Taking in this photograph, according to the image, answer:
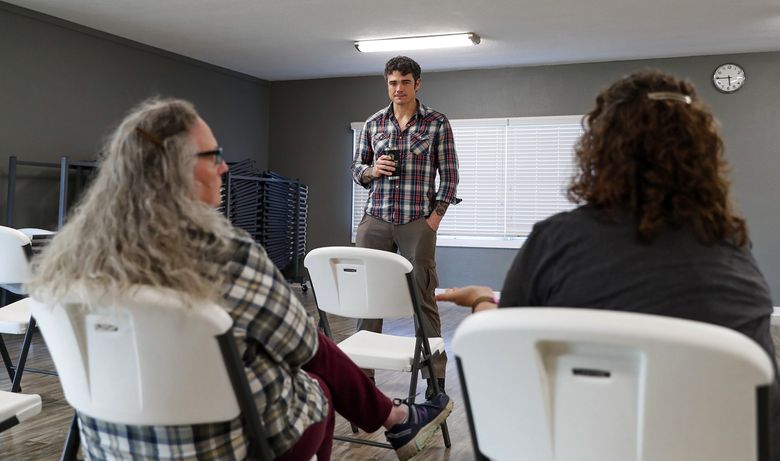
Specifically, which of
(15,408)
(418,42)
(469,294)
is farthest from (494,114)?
(15,408)

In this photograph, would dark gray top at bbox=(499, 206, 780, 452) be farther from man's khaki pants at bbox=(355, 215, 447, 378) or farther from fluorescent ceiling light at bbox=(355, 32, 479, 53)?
fluorescent ceiling light at bbox=(355, 32, 479, 53)

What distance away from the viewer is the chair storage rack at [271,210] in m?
6.48

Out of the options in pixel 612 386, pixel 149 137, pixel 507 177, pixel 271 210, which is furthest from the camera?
pixel 507 177

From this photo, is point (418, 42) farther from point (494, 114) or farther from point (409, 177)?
point (409, 177)

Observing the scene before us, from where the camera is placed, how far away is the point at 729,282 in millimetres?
1111

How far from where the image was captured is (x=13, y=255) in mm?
2889

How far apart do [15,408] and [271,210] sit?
5388mm

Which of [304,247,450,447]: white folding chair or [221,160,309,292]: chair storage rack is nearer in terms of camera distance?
[304,247,450,447]: white folding chair

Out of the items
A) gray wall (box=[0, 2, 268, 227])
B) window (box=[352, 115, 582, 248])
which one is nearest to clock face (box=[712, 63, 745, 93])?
window (box=[352, 115, 582, 248])

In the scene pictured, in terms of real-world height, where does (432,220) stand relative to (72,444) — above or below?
above

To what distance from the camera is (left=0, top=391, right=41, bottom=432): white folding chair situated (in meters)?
1.66

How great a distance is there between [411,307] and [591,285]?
4.20ft

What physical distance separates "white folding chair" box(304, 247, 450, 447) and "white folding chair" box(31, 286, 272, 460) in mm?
1039

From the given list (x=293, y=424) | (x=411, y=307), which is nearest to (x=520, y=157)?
(x=411, y=307)
